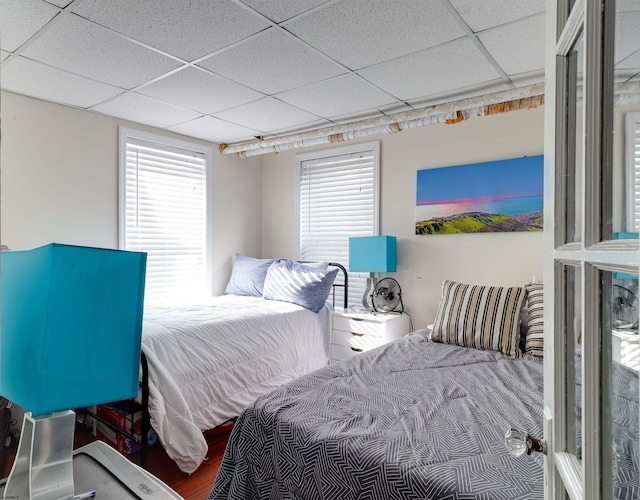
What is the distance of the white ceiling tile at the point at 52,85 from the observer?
2.47 metres

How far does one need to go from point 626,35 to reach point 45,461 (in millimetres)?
1231

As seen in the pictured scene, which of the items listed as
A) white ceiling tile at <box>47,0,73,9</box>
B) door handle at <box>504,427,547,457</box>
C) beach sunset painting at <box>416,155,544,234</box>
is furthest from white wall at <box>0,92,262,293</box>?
door handle at <box>504,427,547,457</box>

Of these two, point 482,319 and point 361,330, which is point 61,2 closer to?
point 482,319

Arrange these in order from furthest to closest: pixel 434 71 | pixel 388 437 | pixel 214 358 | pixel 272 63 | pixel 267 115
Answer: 1. pixel 267 115
2. pixel 214 358
3. pixel 434 71
4. pixel 272 63
5. pixel 388 437

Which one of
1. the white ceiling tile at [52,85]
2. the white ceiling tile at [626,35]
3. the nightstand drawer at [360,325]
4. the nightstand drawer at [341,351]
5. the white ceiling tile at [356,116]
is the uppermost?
the white ceiling tile at [356,116]

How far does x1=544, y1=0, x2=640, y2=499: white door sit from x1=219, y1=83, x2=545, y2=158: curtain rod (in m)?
2.31

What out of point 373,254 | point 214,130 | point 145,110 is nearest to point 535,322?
point 373,254

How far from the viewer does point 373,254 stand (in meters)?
3.49

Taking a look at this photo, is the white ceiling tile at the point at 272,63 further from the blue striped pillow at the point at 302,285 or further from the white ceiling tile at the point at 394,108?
the blue striped pillow at the point at 302,285

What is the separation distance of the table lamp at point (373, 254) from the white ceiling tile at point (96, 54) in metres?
2.03

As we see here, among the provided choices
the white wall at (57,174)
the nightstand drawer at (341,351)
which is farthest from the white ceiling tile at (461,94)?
the white wall at (57,174)

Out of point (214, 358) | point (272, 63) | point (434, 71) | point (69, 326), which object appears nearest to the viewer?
point (69, 326)

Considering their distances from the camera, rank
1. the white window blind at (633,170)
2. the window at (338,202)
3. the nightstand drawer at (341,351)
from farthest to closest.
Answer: the window at (338,202)
the nightstand drawer at (341,351)
the white window blind at (633,170)

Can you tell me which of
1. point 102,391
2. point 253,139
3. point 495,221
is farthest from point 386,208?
point 102,391
